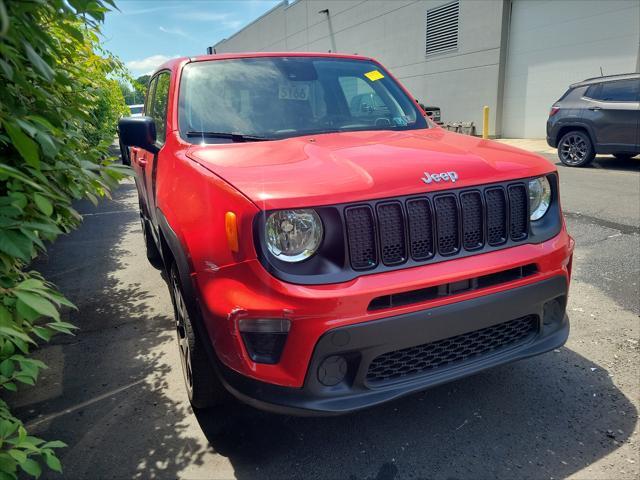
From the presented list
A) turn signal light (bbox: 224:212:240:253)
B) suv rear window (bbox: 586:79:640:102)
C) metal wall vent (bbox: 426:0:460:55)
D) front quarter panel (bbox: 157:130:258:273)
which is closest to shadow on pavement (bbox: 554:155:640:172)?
suv rear window (bbox: 586:79:640:102)

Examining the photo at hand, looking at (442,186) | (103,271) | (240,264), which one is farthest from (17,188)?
(103,271)

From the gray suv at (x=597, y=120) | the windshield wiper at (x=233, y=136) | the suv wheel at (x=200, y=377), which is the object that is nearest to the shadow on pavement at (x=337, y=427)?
the suv wheel at (x=200, y=377)

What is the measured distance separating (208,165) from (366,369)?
1.17 meters

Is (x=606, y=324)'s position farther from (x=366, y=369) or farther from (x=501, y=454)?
(x=366, y=369)

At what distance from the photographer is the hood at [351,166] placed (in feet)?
6.17

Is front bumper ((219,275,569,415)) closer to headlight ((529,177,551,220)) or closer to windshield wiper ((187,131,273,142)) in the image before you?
headlight ((529,177,551,220))

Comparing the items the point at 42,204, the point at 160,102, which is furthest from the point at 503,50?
the point at 42,204

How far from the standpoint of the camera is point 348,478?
216cm

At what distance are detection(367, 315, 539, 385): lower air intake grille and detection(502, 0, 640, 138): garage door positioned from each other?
47.7 ft

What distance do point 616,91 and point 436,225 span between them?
31.0 feet

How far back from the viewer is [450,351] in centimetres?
216

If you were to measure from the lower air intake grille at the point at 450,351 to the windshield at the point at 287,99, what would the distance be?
4.85ft

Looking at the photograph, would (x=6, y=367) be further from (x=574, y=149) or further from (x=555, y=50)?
(x=555, y=50)

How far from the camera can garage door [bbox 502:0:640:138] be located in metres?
13.6
